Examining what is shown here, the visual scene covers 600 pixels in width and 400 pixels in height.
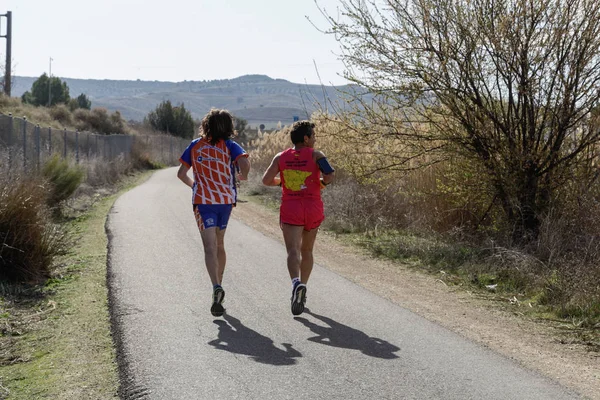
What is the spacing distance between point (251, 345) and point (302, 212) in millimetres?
1674

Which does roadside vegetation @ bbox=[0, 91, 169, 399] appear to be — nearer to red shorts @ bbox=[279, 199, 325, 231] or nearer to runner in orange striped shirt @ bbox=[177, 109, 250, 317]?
runner in orange striped shirt @ bbox=[177, 109, 250, 317]

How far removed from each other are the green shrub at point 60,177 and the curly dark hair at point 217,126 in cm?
1073

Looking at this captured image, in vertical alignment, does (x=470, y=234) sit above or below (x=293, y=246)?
below

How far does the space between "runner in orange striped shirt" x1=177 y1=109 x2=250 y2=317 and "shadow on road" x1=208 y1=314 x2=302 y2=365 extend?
67 centimetres

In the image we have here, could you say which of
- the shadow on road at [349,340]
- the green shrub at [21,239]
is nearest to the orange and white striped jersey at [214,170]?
the shadow on road at [349,340]

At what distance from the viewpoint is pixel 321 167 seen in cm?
748

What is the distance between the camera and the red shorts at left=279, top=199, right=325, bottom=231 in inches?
299

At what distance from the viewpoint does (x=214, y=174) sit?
7.50 metres

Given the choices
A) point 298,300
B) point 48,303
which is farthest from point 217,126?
point 48,303

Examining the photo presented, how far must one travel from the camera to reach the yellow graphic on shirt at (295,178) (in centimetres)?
753

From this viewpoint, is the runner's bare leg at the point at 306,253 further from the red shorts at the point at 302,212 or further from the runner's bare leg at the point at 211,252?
the runner's bare leg at the point at 211,252

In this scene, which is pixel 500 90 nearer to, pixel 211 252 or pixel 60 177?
pixel 211 252

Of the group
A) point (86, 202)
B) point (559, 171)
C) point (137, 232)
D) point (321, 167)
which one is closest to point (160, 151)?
point (86, 202)

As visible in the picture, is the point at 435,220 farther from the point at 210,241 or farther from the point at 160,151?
the point at 160,151
